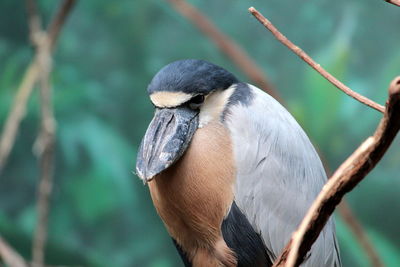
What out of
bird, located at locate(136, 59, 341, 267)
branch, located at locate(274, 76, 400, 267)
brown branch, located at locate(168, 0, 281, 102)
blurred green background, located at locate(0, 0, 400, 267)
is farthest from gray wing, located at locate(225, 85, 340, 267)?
blurred green background, located at locate(0, 0, 400, 267)

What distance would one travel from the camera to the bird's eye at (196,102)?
2.57ft

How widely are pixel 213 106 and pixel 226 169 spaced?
85 mm

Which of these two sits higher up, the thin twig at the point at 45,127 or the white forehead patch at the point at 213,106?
the white forehead patch at the point at 213,106

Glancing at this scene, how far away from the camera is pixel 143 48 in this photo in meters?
1.75

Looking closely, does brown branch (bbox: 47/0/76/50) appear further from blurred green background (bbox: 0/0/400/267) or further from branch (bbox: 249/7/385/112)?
branch (bbox: 249/7/385/112)

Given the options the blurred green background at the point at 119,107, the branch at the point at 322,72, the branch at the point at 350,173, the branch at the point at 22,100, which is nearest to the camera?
the branch at the point at 350,173

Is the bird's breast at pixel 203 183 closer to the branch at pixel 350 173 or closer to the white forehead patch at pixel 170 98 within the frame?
the white forehead patch at pixel 170 98

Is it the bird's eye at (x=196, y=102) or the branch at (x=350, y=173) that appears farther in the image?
the bird's eye at (x=196, y=102)

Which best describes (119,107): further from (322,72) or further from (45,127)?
(322,72)

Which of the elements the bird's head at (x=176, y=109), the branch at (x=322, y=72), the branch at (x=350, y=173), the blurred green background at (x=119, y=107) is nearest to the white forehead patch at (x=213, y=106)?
the bird's head at (x=176, y=109)

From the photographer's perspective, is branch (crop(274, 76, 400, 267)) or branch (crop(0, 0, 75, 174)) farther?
branch (crop(0, 0, 75, 174))

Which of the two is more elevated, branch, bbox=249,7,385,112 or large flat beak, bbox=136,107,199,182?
branch, bbox=249,7,385,112

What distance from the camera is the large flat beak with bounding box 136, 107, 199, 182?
726mm

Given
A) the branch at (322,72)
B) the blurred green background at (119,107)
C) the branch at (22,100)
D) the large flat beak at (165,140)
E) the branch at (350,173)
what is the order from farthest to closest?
the blurred green background at (119,107)
the branch at (22,100)
the large flat beak at (165,140)
the branch at (322,72)
the branch at (350,173)
